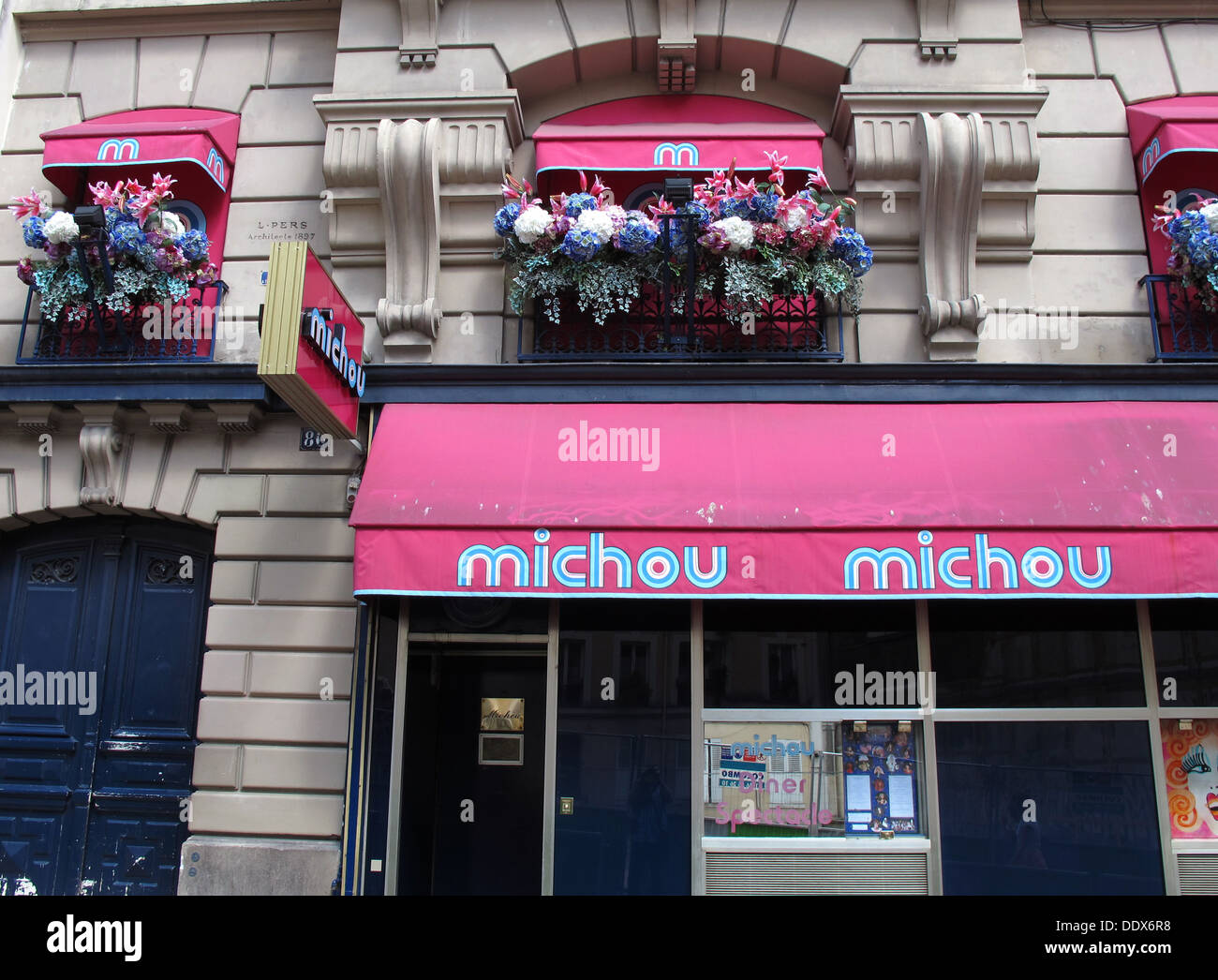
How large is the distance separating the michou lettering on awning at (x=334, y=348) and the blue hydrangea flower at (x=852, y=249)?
175 inches

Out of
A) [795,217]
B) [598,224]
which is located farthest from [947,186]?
[598,224]

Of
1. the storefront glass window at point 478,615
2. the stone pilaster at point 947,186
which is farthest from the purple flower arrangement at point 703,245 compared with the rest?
the storefront glass window at point 478,615

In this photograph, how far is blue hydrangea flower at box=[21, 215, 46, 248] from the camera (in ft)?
26.8

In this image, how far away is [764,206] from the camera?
302 inches

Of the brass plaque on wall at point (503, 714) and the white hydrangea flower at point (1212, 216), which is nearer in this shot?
the white hydrangea flower at point (1212, 216)

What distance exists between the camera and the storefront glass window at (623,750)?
23.3 ft

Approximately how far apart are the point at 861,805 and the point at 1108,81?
24.7 feet

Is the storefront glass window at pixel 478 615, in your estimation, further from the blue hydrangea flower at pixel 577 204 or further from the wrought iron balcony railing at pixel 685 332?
the blue hydrangea flower at pixel 577 204

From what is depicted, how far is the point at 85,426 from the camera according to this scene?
809 cm

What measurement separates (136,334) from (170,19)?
144 inches

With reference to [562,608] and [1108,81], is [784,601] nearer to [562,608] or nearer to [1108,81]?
[562,608]

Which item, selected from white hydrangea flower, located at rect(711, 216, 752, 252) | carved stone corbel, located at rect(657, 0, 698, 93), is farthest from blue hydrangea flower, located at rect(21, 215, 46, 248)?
white hydrangea flower, located at rect(711, 216, 752, 252)

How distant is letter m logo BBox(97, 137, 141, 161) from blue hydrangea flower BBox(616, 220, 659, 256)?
4974 mm

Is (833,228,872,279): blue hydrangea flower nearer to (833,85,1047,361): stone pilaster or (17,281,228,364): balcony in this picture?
(833,85,1047,361): stone pilaster
